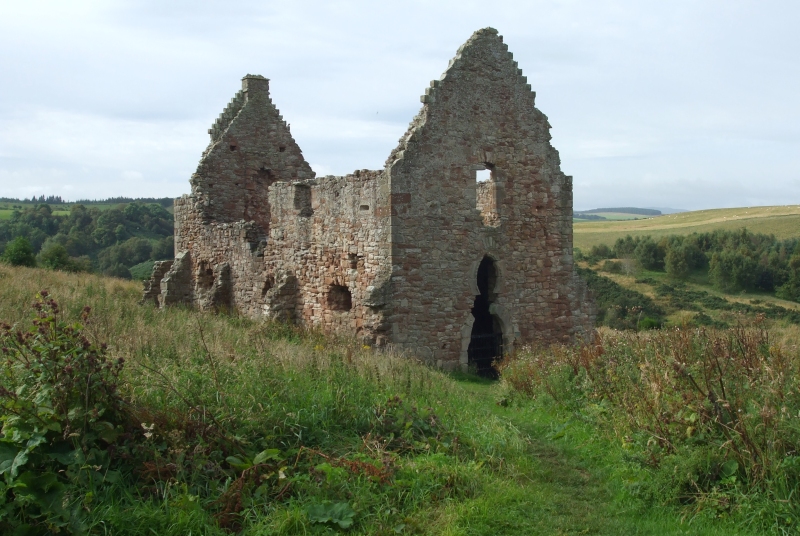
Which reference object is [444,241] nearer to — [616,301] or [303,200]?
[303,200]

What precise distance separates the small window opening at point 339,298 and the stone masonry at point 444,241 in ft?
0.07

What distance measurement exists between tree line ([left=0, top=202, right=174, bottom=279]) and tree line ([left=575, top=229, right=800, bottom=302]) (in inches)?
1274

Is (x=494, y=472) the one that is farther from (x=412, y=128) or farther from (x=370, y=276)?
(x=412, y=128)

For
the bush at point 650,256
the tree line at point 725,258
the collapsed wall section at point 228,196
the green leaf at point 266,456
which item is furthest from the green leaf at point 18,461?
the bush at point 650,256

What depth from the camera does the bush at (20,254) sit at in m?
26.1

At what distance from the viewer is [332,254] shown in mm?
14773

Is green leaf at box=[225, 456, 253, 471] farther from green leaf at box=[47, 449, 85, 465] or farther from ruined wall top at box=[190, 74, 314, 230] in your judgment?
ruined wall top at box=[190, 74, 314, 230]

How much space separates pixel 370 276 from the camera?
13.8 m

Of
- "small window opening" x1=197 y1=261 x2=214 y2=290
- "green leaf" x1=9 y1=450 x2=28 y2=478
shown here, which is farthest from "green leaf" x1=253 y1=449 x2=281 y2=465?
"small window opening" x1=197 y1=261 x2=214 y2=290

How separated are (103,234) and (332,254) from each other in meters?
37.0

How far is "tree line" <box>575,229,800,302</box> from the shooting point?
150 feet

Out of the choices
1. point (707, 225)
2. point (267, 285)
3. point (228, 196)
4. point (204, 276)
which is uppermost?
point (228, 196)

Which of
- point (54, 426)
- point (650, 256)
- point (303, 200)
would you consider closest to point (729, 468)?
point (54, 426)

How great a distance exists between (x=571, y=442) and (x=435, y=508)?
103 inches
